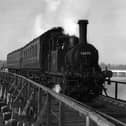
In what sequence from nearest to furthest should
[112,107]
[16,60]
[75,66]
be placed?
[112,107] → [75,66] → [16,60]

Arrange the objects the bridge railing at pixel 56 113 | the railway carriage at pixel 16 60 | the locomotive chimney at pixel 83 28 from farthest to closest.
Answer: the railway carriage at pixel 16 60, the locomotive chimney at pixel 83 28, the bridge railing at pixel 56 113

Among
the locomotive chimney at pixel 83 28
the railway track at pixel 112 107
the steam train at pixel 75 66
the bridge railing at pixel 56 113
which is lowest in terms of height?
the railway track at pixel 112 107

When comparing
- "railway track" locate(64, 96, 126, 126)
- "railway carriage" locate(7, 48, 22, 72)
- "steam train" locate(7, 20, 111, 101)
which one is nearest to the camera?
"railway track" locate(64, 96, 126, 126)

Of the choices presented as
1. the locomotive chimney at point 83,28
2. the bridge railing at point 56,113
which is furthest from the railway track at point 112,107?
the locomotive chimney at point 83,28

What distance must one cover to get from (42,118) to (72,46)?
24.0ft

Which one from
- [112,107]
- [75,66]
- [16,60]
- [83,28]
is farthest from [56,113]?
[16,60]

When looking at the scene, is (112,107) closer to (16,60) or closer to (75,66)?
(75,66)

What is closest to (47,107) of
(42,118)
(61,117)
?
(42,118)

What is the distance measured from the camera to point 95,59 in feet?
44.7

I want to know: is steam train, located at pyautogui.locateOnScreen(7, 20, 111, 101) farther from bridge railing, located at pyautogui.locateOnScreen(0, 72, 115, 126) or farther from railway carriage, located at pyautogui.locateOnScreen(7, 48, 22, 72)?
railway carriage, located at pyautogui.locateOnScreen(7, 48, 22, 72)

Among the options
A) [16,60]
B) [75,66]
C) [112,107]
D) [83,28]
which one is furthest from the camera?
[16,60]

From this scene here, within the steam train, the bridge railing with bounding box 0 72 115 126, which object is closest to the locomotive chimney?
the steam train

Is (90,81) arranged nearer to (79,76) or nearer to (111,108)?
(79,76)

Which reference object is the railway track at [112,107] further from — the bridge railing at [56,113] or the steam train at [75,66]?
the bridge railing at [56,113]
